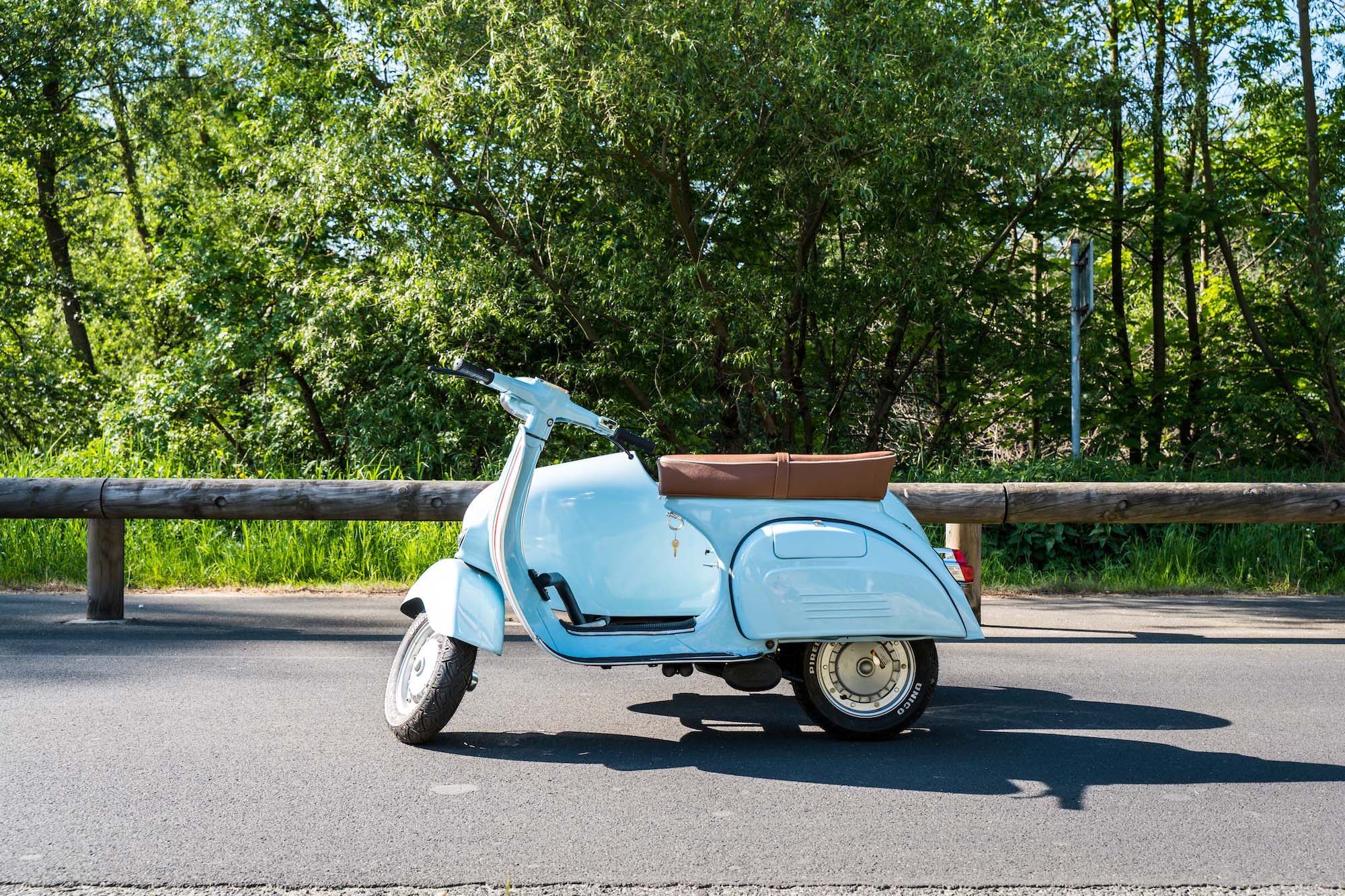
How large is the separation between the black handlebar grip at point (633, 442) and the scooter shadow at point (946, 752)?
3.84 feet

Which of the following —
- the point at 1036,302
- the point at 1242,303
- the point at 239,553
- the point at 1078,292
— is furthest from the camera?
the point at 1242,303

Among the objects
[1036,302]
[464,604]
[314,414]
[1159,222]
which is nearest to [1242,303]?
[1159,222]

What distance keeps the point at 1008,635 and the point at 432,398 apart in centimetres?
742

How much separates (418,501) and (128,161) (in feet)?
61.9

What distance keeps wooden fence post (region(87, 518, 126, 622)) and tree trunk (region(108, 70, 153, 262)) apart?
13.1 meters

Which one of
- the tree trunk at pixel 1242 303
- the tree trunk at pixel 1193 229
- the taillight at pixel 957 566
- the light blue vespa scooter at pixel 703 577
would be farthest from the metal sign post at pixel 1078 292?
the light blue vespa scooter at pixel 703 577

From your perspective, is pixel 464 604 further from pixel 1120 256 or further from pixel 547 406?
pixel 1120 256

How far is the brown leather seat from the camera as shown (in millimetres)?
4730

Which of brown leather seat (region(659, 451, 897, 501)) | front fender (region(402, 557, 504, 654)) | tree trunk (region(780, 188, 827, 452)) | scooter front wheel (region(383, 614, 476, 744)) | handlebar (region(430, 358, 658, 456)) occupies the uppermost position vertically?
tree trunk (region(780, 188, 827, 452))

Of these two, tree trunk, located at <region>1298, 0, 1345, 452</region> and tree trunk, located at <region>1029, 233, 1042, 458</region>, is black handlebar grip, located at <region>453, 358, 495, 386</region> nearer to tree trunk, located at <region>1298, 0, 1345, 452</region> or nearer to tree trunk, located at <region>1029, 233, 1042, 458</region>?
tree trunk, located at <region>1029, 233, 1042, 458</region>

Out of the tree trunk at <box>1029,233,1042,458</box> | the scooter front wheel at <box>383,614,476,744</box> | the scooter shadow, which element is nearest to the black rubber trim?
the scooter shadow

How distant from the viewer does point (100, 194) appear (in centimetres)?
2305

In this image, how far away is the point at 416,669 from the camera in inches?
185

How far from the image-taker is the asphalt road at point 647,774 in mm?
3383
